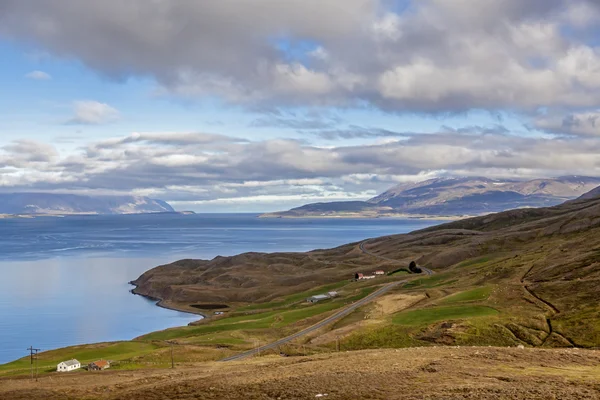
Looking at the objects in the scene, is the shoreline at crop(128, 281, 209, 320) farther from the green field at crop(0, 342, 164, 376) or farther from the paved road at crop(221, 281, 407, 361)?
the green field at crop(0, 342, 164, 376)

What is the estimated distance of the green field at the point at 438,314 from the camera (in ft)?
298

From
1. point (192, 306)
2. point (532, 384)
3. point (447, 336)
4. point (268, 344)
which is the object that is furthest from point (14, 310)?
point (532, 384)

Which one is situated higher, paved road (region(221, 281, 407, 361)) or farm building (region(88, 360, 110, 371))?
farm building (region(88, 360, 110, 371))

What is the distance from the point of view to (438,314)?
3743 inches

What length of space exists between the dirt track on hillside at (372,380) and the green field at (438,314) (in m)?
37.5

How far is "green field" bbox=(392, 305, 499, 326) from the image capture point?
298ft

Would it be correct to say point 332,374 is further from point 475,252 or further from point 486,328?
point 475,252

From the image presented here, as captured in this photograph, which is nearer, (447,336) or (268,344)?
(447,336)

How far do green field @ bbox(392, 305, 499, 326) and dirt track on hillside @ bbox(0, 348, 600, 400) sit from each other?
37.5 metres

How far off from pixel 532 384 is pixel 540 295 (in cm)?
7132

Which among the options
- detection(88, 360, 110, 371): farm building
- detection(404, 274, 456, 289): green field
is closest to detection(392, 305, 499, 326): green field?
detection(404, 274, 456, 289): green field

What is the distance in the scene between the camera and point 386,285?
150 metres

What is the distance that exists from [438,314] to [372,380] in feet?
191

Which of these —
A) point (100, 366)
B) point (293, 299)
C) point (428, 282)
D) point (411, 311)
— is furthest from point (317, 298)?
point (100, 366)
